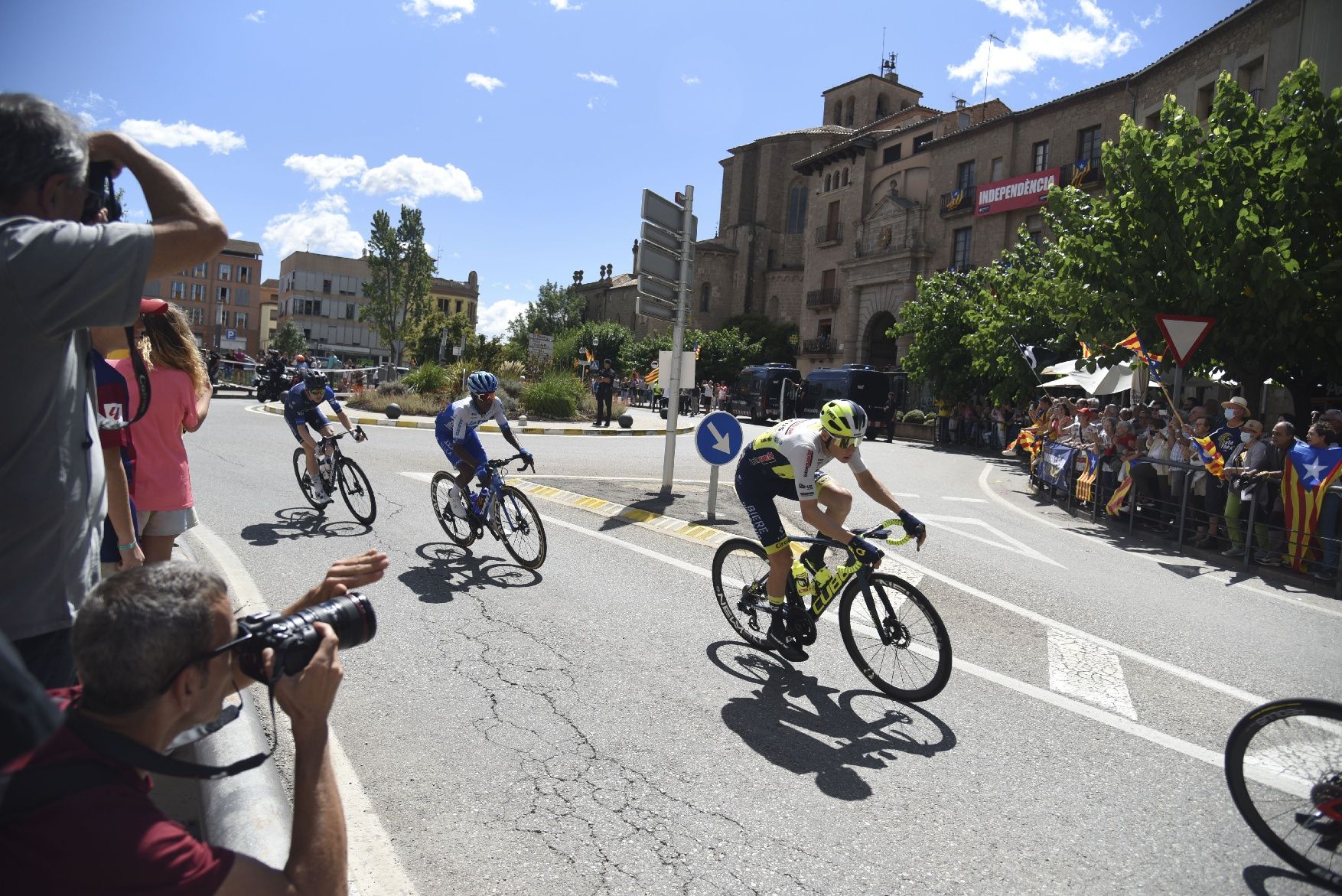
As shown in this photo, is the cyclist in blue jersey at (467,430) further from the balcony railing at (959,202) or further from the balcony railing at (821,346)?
the balcony railing at (821,346)

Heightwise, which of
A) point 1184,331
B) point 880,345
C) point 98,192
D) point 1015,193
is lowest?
point 98,192

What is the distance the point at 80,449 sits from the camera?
202cm

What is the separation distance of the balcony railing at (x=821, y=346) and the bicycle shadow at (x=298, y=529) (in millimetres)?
44307

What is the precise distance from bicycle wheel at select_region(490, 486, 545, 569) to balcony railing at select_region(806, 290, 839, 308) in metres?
46.8

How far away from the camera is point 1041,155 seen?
39656mm

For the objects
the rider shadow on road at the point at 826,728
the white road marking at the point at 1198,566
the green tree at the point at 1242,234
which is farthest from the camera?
the green tree at the point at 1242,234

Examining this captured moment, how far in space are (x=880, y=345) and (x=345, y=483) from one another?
44.2 metres

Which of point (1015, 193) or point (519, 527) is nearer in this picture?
point (519, 527)

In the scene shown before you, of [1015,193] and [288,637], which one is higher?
[1015,193]

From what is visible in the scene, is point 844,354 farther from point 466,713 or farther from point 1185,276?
point 466,713

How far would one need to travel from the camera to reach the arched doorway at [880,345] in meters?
49.5

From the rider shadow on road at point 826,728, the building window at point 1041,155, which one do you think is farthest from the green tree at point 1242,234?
the building window at point 1041,155

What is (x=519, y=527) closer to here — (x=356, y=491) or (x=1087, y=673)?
(x=356, y=491)

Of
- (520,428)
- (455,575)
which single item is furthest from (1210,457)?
(520,428)
